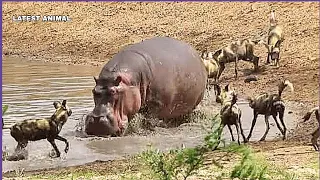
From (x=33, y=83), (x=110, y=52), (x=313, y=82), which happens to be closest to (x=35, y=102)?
(x=33, y=83)

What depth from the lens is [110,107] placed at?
32.9 feet

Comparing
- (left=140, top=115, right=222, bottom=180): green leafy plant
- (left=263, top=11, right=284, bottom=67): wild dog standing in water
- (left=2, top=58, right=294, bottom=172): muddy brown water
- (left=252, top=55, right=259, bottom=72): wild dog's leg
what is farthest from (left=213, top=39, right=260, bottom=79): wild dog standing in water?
(left=140, top=115, right=222, bottom=180): green leafy plant

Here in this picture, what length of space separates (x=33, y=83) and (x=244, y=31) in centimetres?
621

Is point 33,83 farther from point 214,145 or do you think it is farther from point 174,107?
point 214,145

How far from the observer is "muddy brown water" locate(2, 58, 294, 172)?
9.16 m

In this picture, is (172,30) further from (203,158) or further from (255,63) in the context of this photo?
(203,158)

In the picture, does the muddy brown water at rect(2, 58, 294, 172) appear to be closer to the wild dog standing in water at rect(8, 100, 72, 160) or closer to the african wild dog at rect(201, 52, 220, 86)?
the wild dog standing in water at rect(8, 100, 72, 160)

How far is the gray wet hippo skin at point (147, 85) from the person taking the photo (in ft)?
32.9

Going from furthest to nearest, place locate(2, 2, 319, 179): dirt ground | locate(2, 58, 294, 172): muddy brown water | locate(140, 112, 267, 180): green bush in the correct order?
1. locate(2, 2, 319, 179): dirt ground
2. locate(2, 58, 294, 172): muddy brown water
3. locate(140, 112, 267, 180): green bush

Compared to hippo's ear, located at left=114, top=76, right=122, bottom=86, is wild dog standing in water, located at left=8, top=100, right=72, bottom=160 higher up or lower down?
lower down

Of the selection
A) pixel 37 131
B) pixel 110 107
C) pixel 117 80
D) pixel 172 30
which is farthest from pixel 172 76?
pixel 172 30

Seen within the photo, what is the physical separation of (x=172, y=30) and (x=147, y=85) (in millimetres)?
10529

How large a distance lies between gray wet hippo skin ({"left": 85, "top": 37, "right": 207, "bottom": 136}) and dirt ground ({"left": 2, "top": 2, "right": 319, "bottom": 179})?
283cm

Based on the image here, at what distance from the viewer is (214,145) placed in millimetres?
5121
